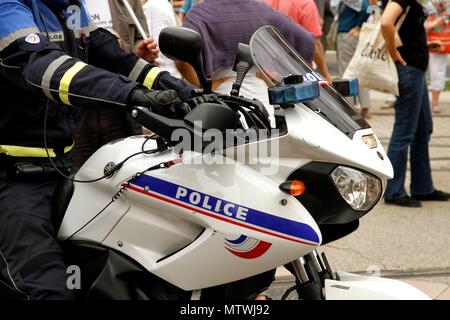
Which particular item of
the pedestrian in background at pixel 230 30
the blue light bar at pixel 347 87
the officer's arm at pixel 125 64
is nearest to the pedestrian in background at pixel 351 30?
the pedestrian in background at pixel 230 30

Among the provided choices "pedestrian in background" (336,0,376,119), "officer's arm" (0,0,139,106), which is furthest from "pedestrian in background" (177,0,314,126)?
"pedestrian in background" (336,0,376,119)

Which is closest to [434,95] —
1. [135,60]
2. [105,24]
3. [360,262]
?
[360,262]

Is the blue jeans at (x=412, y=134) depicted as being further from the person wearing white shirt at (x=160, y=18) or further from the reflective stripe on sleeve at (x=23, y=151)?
the reflective stripe on sleeve at (x=23, y=151)

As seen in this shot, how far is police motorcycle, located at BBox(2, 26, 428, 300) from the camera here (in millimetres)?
2537

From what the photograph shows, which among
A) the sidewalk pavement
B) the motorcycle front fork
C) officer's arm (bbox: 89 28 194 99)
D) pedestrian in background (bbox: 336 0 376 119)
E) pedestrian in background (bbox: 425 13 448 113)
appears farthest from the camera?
pedestrian in background (bbox: 425 13 448 113)

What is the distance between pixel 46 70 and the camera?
106 inches

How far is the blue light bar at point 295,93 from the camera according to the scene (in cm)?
248

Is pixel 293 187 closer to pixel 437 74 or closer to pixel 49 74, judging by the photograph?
pixel 49 74

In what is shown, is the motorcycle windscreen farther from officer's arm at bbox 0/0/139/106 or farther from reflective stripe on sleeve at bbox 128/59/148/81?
reflective stripe on sleeve at bbox 128/59/148/81

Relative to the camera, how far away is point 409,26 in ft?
20.1

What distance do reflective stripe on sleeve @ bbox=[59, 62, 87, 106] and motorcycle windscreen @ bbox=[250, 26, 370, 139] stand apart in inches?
22.2

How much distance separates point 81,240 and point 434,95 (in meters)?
8.53

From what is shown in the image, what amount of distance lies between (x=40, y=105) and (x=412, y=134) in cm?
380

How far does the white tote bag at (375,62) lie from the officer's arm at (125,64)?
3.03m
